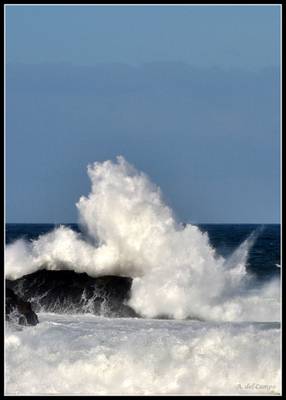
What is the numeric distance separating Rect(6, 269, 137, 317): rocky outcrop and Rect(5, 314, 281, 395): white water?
4.04 meters

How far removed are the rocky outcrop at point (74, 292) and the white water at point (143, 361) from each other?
13.3 ft

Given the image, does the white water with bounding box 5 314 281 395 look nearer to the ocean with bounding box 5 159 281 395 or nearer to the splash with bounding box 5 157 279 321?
the ocean with bounding box 5 159 281 395

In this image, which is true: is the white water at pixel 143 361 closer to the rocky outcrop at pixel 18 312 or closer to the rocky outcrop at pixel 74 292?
the rocky outcrop at pixel 18 312

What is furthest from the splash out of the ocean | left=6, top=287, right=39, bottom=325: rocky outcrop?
left=6, top=287, right=39, bottom=325: rocky outcrop

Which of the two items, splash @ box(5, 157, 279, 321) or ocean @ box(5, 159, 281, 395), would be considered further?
splash @ box(5, 157, 279, 321)

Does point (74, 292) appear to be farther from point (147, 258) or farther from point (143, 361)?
point (143, 361)

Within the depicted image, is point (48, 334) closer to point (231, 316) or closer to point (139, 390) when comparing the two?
point (139, 390)

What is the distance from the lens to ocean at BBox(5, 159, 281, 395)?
24.3m

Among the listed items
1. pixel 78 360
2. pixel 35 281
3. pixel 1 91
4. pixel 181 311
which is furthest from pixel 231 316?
pixel 1 91

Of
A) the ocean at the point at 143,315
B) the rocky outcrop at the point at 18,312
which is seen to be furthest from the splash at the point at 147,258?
the rocky outcrop at the point at 18,312

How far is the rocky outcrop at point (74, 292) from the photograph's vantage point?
31125mm

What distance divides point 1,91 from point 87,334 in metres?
6.42

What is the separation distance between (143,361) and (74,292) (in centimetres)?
717

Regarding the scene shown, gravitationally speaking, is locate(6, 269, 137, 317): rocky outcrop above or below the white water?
above
